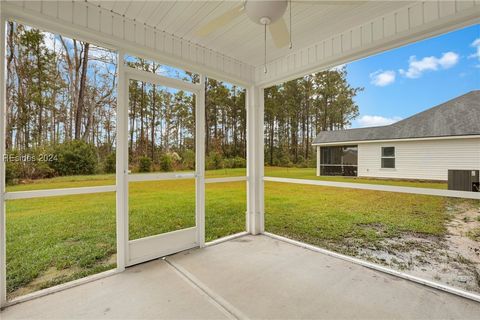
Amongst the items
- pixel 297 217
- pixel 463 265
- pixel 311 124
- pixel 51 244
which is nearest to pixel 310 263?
pixel 297 217

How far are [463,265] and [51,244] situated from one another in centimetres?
467

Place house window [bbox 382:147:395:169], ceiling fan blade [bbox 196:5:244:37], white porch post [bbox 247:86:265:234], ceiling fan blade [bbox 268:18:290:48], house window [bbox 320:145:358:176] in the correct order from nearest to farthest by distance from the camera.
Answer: ceiling fan blade [bbox 196:5:244:37], ceiling fan blade [bbox 268:18:290:48], house window [bbox 382:147:395:169], house window [bbox 320:145:358:176], white porch post [bbox 247:86:265:234]

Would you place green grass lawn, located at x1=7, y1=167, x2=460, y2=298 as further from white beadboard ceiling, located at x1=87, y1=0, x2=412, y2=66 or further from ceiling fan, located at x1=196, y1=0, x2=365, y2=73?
ceiling fan, located at x1=196, y1=0, x2=365, y2=73

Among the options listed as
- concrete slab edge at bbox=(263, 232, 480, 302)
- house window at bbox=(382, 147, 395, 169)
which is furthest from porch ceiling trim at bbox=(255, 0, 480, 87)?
concrete slab edge at bbox=(263, 232, 480, 302)

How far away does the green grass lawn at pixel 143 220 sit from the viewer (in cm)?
259

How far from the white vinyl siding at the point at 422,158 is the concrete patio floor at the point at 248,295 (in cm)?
115

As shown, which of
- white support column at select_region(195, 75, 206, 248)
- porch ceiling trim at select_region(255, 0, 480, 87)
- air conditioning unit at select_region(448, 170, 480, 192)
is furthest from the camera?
white support column at select_region(195, 75, 206, 248)

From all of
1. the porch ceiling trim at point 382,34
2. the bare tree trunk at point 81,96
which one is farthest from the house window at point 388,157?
the bare tree trunk at point 81,96

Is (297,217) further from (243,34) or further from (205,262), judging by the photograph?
(243,34)

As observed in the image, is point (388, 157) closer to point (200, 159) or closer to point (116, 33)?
point (200, 159)

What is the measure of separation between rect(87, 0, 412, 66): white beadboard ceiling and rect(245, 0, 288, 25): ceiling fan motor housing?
572 millimetres

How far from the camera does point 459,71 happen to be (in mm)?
2314

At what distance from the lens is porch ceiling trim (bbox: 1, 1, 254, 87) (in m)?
2.12

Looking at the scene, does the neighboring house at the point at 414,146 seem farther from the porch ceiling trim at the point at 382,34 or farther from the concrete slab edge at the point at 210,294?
the concrete slab edge at the point at 210,294
